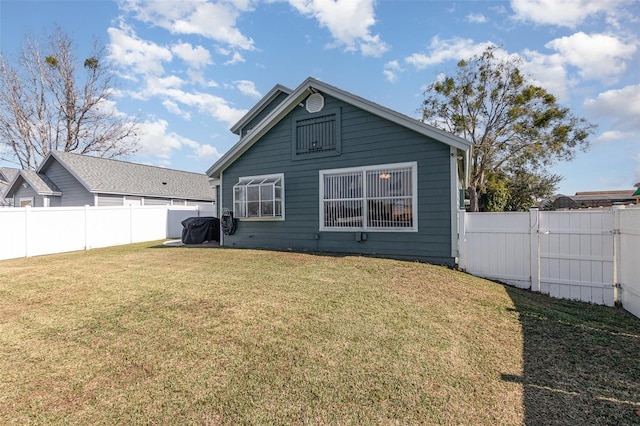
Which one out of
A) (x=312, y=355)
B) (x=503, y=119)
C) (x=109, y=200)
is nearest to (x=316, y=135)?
(x=312, y=355)

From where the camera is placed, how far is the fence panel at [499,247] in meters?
5.87

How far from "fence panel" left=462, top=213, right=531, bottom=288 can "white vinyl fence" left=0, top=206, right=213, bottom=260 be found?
13789mm

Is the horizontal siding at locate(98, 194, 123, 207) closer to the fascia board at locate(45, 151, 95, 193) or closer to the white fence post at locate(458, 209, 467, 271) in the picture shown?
the fascia board at locate(45, 151, 95, 193)

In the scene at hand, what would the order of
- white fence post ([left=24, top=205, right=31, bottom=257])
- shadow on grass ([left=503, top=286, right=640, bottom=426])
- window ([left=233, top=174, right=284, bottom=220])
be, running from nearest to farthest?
1. shadow on grass ([left=503, top=286, right=640, bottom=426])
2. window ([left=233, top=174, right=284, bottom=220])
3. white fence post ([left=24, top=205, right=31, bottom=257])

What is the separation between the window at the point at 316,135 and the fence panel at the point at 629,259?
6091 millimetres

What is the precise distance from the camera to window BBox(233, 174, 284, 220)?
936 centimetres

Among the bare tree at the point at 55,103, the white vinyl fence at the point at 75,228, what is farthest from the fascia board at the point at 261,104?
the bare tree at the point at 55,103

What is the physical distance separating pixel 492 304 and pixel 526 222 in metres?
2.19

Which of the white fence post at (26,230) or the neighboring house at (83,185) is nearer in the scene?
the white fence post at (26,230)

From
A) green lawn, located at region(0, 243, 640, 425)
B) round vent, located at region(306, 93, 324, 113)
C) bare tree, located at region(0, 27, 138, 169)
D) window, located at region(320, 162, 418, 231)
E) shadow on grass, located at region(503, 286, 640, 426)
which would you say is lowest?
shadow on grass, located at region(503, 286, 640, 426)

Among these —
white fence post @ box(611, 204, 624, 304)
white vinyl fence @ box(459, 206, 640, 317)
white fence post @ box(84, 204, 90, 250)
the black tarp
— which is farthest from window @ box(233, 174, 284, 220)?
white fence post @ box(611, 204, 624, 304)

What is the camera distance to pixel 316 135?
29.5 feet

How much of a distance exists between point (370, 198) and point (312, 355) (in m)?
5.70

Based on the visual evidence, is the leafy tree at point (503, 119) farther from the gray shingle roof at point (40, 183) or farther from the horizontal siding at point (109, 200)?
the gray shingle roof at point (40, 183)
